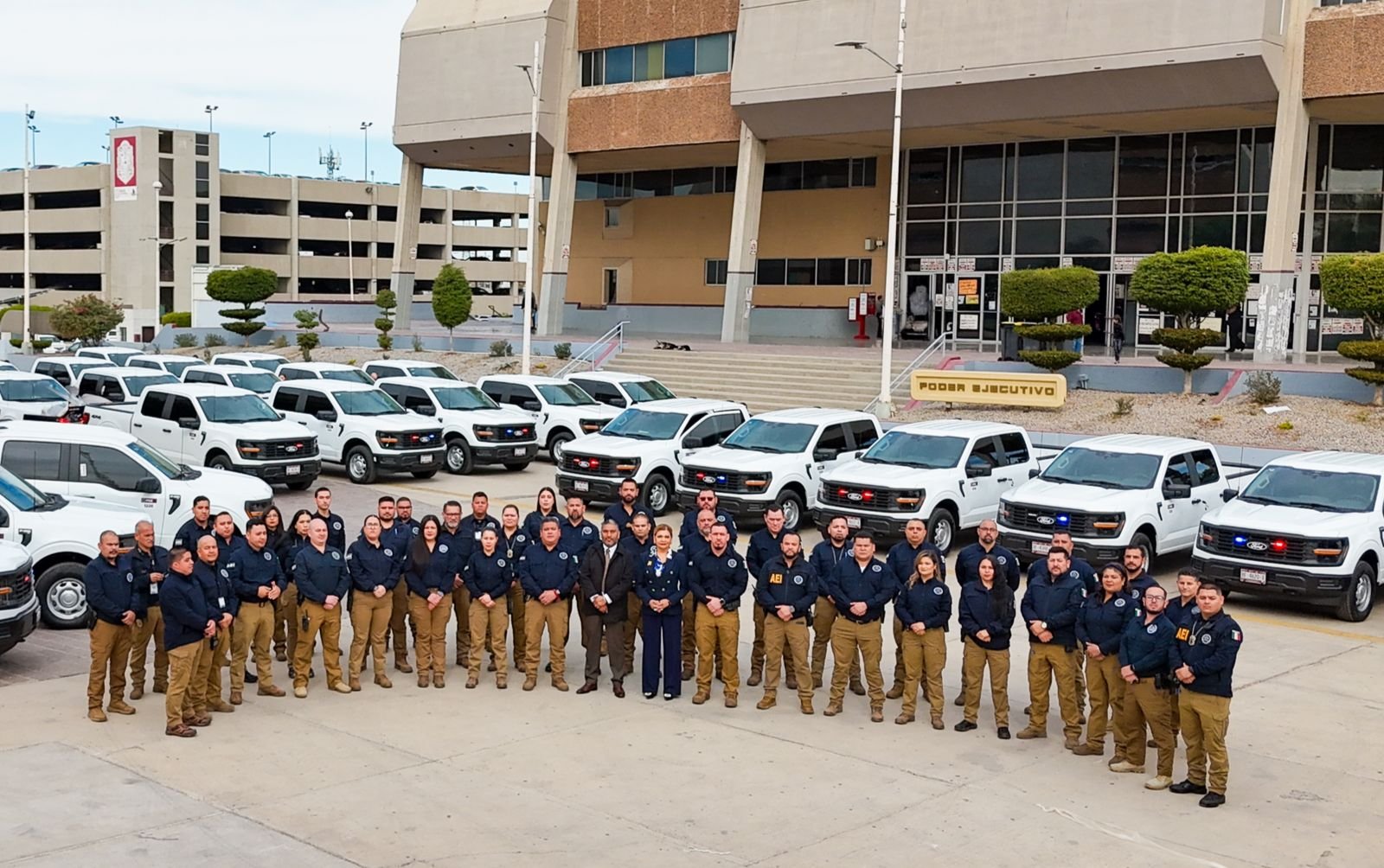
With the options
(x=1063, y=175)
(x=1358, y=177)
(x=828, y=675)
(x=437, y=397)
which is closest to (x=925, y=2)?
(x=1063, y=175)

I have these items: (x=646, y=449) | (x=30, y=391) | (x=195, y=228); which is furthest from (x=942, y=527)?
(x=195, y=228)

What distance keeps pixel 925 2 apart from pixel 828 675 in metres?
30.2

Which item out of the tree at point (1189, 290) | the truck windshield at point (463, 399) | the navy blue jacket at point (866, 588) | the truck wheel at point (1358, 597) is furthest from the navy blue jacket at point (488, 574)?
the tree at point (1189, 290)

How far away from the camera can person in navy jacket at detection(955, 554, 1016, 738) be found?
12203 millimetres

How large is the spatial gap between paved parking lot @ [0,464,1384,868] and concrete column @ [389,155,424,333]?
45.1 meters

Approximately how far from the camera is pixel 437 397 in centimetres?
2900

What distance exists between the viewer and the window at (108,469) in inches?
679

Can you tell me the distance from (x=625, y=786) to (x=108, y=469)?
9441 mm

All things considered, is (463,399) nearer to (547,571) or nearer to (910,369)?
(910,369)

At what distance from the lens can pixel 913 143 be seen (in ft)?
157

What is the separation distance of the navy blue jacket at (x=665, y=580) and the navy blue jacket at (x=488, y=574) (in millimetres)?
1287

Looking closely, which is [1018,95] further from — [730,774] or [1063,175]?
[730,774]

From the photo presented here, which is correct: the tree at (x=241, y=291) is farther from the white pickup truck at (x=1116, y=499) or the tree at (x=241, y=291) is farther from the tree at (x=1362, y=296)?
the white pickup truck at (x=1116, y=499)

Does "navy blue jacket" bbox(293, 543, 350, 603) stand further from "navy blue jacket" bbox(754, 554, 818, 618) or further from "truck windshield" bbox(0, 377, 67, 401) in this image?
"truck windshield" bbox(0, 377, 67, 401)
